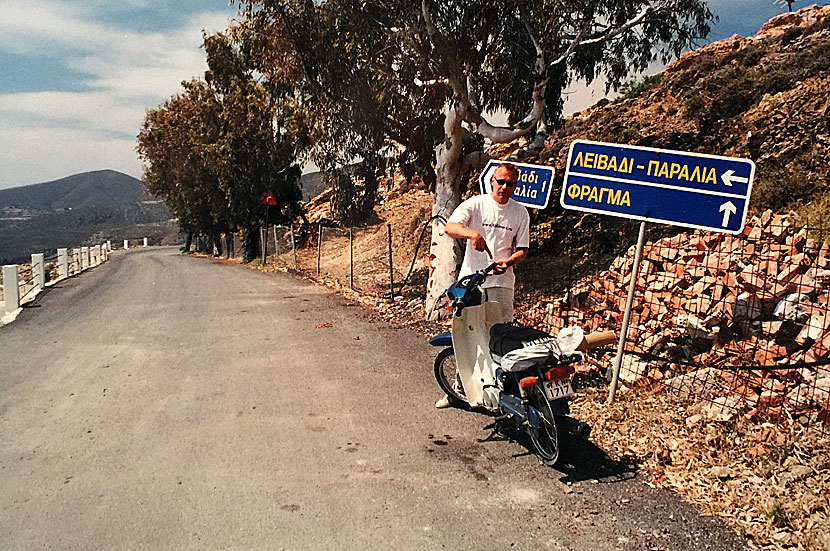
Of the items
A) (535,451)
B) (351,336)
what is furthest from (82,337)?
(535,451)

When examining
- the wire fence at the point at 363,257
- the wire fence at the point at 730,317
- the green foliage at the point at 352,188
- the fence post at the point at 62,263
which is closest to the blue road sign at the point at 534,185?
the wire fence at the point at 730,317

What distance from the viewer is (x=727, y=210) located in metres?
5.14

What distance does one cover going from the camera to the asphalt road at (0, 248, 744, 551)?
142 inches

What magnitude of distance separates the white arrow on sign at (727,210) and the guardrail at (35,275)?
13.0m

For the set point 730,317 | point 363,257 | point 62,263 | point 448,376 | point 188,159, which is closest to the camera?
point 448,376

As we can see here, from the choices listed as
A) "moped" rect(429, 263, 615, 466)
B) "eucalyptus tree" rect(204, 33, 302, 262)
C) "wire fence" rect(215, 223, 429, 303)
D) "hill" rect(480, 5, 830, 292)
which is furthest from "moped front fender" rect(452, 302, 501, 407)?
"eucalyptus tree" rect(204, 33, 302, 262)

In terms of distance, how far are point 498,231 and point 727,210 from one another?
1.94m

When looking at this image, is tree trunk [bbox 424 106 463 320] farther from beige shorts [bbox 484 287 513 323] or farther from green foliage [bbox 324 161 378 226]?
beige shorts [bbox 484 287 513 323]

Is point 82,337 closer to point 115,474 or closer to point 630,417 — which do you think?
point 115,474

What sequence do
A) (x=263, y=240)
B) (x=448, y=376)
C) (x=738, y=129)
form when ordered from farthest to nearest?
(x=263, y=240) < (x=738, y=129) < (x=448, y=376)

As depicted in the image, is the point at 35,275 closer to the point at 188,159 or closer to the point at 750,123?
the point at 750,123

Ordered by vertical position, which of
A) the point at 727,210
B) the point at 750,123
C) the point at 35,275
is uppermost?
the point at 750,123

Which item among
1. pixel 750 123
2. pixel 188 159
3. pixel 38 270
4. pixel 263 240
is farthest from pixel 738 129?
pixel 188 159

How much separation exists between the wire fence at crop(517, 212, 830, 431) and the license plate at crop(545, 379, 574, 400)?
1517 millimetres
